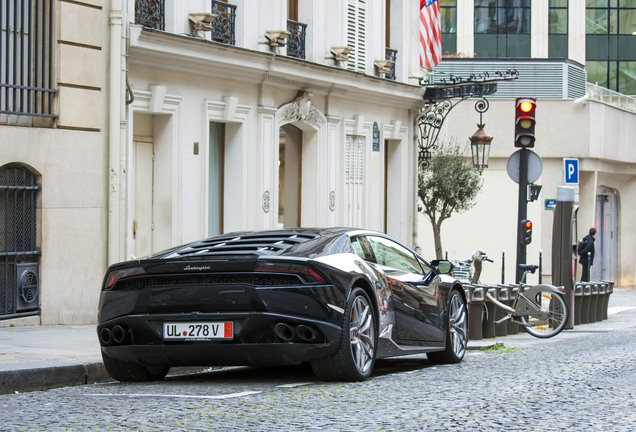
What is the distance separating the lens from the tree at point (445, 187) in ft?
112

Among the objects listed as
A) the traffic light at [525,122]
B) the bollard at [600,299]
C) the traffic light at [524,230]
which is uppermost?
the traffic light at [525,122]

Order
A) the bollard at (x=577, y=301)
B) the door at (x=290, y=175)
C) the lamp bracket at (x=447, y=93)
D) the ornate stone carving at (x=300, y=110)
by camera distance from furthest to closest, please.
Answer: the lamp bracket at (x=447, y=93) → the door at (x=290, y=175) → the ornate stone carving at (x=300, y=110) → the bollard at (x=577, y=301)

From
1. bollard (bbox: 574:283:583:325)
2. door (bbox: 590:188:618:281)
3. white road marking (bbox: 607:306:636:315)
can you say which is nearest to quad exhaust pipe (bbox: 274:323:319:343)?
bollard (bbox: 574:283:583:325)

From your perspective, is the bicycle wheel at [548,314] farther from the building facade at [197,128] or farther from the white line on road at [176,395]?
the white line on road at [176,395]

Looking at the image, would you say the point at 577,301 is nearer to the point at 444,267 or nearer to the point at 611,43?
the point at 444,267

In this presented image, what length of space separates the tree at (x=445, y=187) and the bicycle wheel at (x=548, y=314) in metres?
17.3

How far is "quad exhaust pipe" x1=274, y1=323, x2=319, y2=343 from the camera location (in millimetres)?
9078

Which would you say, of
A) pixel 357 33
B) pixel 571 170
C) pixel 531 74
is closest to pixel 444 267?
pixel 571 170

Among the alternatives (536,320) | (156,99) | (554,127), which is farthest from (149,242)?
(554,127)

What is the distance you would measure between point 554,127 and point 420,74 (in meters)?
15.0

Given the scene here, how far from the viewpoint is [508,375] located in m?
10.2

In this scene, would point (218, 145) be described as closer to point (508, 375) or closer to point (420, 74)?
point (420, 74)

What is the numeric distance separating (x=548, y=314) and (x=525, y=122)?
3.48m

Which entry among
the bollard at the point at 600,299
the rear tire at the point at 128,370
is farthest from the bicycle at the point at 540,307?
the rear tire at the point at 128,370
